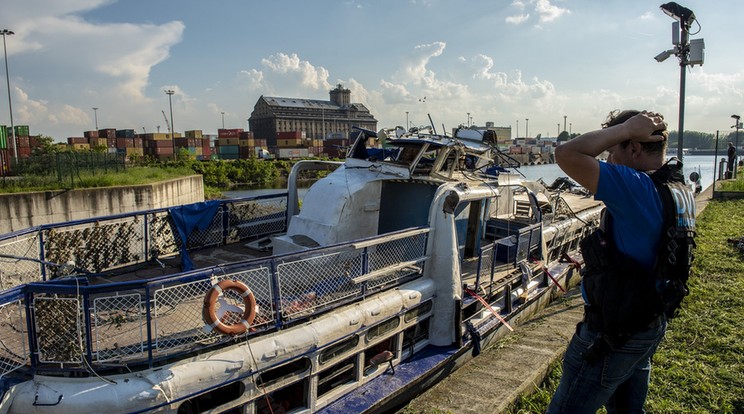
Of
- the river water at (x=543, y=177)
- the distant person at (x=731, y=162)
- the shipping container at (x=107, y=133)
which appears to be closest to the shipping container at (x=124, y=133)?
the shipping container at (x=107, y=133)

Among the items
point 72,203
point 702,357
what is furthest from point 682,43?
point 72,203

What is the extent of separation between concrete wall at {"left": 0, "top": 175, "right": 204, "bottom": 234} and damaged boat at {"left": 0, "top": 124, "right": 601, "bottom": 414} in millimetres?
13061

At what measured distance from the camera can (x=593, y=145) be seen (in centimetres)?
260

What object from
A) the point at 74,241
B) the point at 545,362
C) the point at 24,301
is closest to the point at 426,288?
the point at 545,362

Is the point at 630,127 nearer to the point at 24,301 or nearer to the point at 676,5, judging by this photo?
the point at 24,301

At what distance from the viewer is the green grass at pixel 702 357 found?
5117mm

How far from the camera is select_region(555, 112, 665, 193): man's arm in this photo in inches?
101

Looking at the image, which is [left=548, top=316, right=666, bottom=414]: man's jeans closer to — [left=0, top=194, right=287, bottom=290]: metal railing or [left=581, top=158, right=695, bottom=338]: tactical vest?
[left=581, top=158, right=695, bottom=338]: tactical vest

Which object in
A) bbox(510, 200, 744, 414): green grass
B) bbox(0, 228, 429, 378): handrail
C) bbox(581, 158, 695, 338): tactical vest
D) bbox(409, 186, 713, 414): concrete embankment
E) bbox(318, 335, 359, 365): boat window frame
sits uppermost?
bbox(581, 158, 695, 338): tactical vest

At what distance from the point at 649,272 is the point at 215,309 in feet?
11.3

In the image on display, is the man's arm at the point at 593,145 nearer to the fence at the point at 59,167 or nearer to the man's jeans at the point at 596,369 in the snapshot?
the man's jeans at the point at 596,369

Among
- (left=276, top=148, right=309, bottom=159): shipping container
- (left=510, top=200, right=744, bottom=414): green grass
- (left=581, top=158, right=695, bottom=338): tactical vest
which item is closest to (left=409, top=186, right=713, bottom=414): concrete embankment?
(left=510, top=200, right=744, bottom=414): green grass

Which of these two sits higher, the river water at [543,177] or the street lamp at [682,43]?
the street lamp at [682,43]

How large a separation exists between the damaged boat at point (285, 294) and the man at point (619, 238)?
283 centimetres
